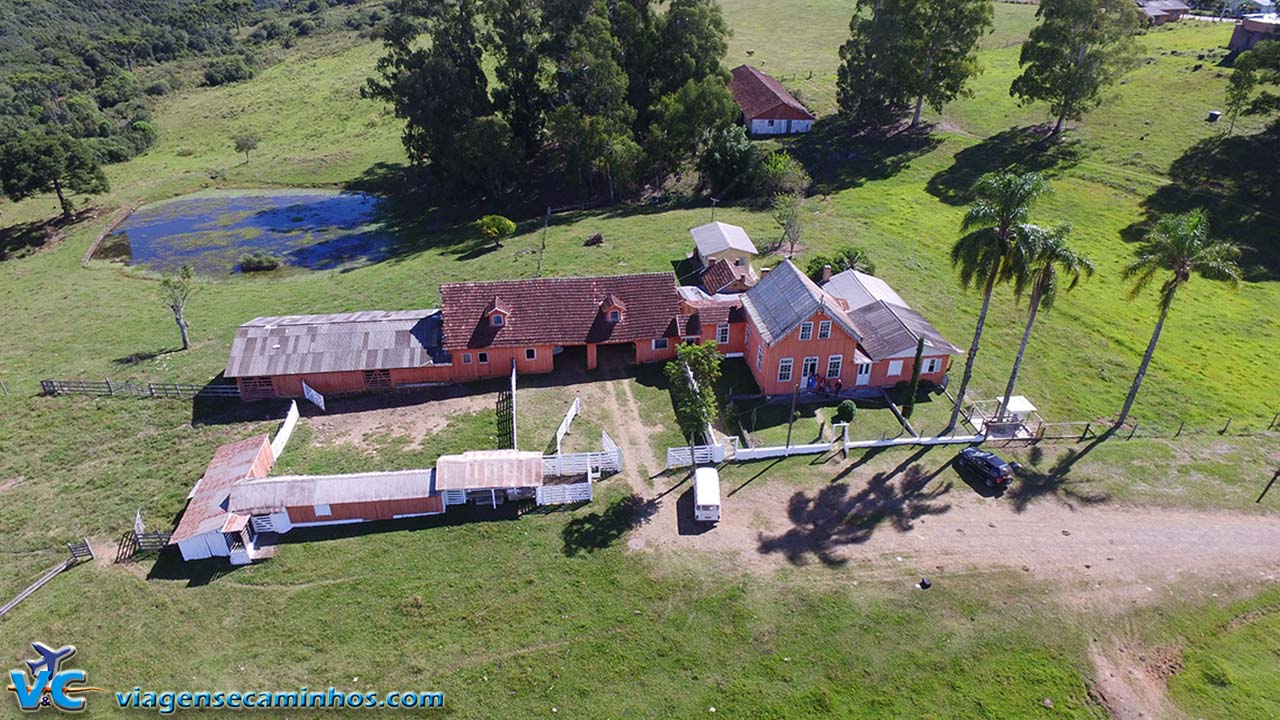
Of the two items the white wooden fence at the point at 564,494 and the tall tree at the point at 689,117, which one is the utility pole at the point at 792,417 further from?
the tall tree at the point at 689,117

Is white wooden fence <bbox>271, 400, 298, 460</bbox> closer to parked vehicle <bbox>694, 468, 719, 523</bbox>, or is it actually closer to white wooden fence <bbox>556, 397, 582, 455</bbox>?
white wooden fence <bbox>556, 397, 582, 455</bbox>

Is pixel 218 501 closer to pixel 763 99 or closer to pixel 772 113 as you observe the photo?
pixel 772 113

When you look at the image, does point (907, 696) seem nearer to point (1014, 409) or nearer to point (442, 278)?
point (1014, 409)

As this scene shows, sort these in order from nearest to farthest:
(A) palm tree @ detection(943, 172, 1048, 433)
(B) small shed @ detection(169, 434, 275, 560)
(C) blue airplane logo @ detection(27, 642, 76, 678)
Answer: (C) blue airplane logo @ detection(27, 642, 76, 678) < (B) small shed @ detection(169, 434, 275, 560) < (A) palm tree @ detection(943, 172, 1048, 433)

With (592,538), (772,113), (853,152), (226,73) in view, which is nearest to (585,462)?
(592,538)

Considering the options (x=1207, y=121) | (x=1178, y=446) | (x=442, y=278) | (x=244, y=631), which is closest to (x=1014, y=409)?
(x=1178, y=446)

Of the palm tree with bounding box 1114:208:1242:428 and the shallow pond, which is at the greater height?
the palm tree with bounding box 1114:208:1242:428

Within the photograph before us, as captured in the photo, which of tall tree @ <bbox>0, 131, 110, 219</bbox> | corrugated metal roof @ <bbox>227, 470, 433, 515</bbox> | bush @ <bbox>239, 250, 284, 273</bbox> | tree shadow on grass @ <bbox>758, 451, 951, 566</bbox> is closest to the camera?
tree shadow on grass @ <bbox>758, 451, 951, 566</bbox>

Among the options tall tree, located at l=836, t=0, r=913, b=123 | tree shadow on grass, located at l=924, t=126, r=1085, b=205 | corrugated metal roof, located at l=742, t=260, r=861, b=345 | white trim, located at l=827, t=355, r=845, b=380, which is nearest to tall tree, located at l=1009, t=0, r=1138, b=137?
tree shadow on grass, located at l=924, t=126, r=1085, b=205
